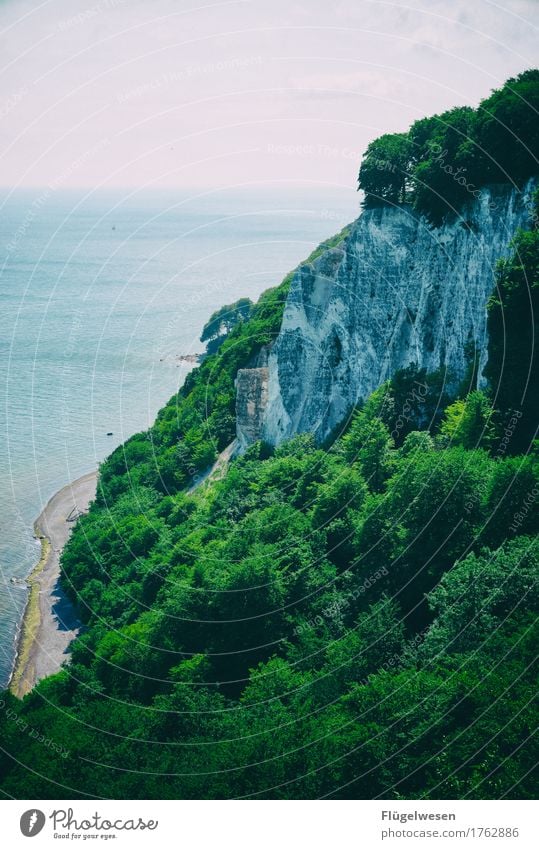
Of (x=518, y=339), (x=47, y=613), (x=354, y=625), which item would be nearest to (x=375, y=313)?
(x=518, y=339)

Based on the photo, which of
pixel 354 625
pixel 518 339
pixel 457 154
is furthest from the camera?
pixel 457 154

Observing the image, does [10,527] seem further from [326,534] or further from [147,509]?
[326,534]

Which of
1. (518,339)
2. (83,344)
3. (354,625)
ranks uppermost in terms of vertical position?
(83,344)

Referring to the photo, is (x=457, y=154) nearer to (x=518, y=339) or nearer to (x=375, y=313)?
(x=518, y=339)

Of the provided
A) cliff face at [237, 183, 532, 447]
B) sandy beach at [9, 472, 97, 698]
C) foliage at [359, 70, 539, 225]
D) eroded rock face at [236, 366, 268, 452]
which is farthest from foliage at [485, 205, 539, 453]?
sandy beach at [9, 472, 97, 698]

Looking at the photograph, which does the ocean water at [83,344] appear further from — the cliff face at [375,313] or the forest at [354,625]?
the cliff face at [375,313]

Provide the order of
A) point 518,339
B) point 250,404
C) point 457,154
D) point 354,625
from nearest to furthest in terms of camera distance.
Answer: point 354,625 → point 518,339 → point 457,154 → point 250,404

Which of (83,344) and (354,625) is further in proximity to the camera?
(83,344)
